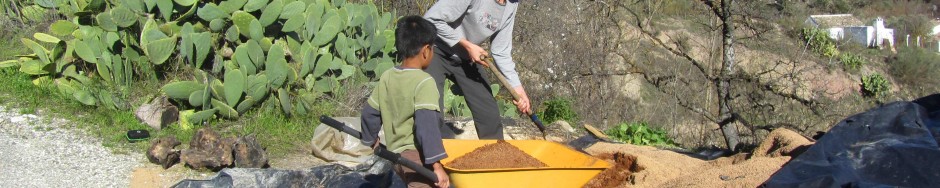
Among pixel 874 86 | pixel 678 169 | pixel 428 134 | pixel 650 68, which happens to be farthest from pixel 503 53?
pixel 874 86

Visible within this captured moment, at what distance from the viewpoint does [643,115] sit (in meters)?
10.0

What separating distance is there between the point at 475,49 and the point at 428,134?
131 cm

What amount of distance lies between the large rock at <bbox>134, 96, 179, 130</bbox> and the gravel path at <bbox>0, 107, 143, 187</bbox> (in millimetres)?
406

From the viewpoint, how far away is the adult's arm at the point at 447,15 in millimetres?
5223

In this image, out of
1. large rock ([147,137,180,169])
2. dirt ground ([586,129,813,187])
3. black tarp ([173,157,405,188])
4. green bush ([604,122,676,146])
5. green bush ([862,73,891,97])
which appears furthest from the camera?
green bush ([862,73,891,97])

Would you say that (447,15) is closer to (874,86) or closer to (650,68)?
(650,68)

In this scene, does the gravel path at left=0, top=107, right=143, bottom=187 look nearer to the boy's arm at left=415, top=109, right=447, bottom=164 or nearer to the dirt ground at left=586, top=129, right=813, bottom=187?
the boy's arm at left=415, top=109, right=447, bottom=164

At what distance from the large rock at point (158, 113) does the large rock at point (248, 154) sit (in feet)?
3.41

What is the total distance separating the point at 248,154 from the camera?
564 cm

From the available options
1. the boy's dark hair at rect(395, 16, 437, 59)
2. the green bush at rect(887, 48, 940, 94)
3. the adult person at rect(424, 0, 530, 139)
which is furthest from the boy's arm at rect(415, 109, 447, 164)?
the green bush at rect(887, 48, 940, 94)

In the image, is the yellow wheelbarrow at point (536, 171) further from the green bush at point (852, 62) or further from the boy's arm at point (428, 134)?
the green bush at point (852, 62)

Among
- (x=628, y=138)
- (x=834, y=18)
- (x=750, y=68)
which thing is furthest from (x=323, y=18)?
(x=834, y=18)

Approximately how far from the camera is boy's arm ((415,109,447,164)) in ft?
12.9

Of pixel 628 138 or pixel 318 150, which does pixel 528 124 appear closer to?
pixel 628 138
